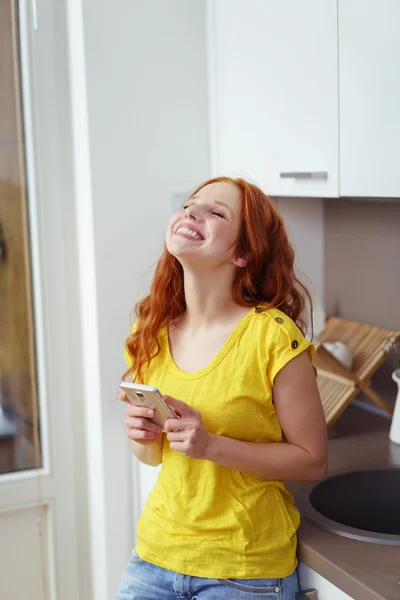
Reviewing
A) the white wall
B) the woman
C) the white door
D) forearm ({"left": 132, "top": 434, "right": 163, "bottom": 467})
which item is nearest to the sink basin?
the woman

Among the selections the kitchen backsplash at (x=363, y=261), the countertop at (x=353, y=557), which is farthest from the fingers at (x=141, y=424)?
the kitchen backsplash at (x=363, y=261)

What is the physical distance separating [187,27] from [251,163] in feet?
1.49

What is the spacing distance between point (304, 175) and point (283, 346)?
0.52 meters

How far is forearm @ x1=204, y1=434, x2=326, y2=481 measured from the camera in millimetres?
1314

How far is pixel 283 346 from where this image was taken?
1346 millimetres

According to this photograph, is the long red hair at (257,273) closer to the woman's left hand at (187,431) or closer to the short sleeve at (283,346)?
the short sleeve at (283,346)

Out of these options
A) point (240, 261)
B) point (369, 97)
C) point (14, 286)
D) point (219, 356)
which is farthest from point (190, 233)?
point (14, 286)

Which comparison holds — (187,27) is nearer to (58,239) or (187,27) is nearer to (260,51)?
(260,51)

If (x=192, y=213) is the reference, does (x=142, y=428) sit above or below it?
below

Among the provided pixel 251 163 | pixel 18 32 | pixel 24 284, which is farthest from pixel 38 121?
pixel 251 163

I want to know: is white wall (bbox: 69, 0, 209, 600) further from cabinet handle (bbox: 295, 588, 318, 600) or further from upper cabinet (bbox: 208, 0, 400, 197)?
cabinet handle (bbox: 295, 588, 318, 600)

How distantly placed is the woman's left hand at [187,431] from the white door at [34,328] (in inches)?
43.3

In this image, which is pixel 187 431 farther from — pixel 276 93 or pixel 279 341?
pixel 276 93

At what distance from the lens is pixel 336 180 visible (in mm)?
1636
